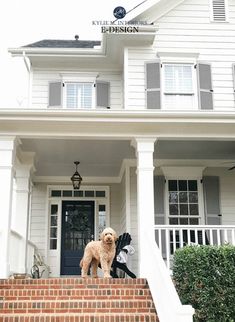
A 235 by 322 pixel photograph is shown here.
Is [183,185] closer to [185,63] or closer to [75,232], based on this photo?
[185,63]

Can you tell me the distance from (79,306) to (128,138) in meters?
3.25

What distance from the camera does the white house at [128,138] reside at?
7965mm

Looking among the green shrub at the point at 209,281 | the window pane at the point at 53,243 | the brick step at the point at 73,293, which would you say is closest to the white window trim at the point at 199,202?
the window pane at the point at 53,243

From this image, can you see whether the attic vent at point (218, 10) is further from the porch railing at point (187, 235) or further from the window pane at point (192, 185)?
the porch railing at point (187, 235)

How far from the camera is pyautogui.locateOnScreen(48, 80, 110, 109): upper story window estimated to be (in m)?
11.0

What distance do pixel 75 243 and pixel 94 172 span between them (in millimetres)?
1922

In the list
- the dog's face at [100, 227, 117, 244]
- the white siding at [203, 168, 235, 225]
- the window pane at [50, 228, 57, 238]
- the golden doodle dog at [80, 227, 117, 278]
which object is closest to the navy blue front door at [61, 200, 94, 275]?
the window pane at [50, 228, 57, 238]

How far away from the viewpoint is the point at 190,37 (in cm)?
1045

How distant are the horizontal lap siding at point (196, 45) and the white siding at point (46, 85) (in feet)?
A: 3.63

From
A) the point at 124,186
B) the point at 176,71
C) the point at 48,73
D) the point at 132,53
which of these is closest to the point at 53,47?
the point at 48,73

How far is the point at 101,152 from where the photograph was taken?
9656mm

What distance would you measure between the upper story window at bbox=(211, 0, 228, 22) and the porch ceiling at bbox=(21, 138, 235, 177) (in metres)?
3.30

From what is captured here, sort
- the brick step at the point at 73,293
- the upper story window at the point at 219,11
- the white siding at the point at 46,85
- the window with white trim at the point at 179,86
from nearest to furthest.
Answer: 1. the brick step at the point at 73,293
2. the window with white trim at the point at 179,86
3. the upper story window at the point at 219,11
4. the white siding at the point at 46,85

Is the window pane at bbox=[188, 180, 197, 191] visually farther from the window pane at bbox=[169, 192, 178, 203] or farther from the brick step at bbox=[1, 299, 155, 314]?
the brick step at bbox=[1, 299, 155, 314]
